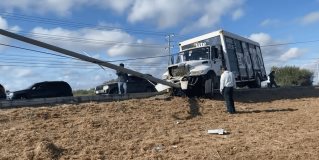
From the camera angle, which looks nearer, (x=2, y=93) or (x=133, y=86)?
(x=2, y=93)

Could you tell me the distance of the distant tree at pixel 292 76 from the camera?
47472mm

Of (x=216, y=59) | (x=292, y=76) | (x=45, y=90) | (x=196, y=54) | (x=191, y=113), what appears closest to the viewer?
(x=191, y=113)

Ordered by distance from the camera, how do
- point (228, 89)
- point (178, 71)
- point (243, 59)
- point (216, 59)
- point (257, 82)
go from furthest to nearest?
point (257, 82) → point (243, 59) → point (216, 59) → point (178, 71) → point (228, 89)

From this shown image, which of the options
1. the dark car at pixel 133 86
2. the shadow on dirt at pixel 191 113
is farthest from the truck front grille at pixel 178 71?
the dark car at pixel 133 86

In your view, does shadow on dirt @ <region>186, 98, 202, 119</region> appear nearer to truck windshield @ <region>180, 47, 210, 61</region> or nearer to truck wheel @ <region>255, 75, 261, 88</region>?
truck windshield @ <region>180, 47, 210, 61</region>

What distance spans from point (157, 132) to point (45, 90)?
1377 centimetres

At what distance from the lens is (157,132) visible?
11031 mm

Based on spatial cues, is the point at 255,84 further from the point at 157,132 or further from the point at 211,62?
the point at 157,132

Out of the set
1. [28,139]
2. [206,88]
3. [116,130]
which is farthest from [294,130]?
[206,88]

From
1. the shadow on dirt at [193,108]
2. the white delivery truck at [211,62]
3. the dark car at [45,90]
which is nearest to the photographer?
the shadow on dirt at [193,108]

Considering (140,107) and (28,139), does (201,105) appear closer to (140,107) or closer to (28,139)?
(140,107)

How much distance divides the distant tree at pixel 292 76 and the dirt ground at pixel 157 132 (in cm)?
3302

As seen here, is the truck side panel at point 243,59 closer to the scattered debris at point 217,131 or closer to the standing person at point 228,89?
the standing person at point 228,89

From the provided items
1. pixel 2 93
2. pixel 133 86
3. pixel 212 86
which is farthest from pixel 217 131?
pixel 133 86
